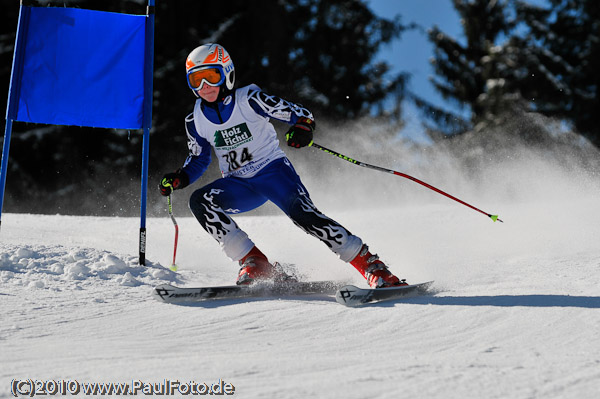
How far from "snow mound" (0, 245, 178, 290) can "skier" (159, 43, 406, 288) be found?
559 mm

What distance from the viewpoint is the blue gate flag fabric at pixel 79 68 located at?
4672 mm

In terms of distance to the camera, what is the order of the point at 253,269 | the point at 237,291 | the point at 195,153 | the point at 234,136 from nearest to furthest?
the point at 237,291 → the point at 253,269 → the point at 234,136 → the point at 195,153

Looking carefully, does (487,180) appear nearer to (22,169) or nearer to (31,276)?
(31,276)

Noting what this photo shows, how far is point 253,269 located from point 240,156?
710 millimetres

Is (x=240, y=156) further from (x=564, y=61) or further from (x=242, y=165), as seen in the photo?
(x=564, y=61)

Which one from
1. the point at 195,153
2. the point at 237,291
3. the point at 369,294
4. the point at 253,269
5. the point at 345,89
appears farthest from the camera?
the point at 345,89

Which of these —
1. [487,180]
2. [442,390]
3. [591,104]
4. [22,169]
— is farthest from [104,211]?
[442,390]

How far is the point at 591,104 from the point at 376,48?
21.1 feet

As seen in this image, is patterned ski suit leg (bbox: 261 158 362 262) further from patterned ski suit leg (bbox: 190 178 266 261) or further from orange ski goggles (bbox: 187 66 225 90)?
orange ski goggles (bbox: 187 66 225 90)

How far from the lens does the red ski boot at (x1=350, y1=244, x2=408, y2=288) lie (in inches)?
145

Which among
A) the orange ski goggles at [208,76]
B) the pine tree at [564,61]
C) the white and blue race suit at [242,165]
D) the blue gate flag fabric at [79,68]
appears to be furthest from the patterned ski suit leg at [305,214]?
the pine tree at [564,61]

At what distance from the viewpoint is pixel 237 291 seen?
12.2ft

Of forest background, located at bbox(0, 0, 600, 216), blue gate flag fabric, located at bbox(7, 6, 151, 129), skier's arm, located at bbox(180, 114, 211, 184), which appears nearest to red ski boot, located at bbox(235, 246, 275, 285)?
skier's arm, located at bbox(180, 114, 211, 184)

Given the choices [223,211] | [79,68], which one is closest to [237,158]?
[223,211]
